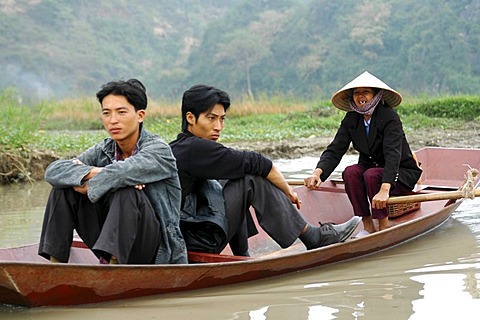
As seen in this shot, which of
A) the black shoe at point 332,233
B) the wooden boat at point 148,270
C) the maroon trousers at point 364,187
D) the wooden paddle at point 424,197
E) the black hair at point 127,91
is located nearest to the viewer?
the wooden boat at point 148,270

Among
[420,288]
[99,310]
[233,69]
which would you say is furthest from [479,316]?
[233,69]

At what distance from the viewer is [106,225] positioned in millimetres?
3615

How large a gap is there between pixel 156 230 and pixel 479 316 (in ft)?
5.19

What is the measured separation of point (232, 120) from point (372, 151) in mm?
10593

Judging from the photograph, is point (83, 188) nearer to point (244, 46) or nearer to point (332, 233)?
point (332, 233)

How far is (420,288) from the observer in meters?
4.11

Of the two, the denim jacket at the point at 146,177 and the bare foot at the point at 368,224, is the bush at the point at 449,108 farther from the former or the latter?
the denim jacket at the point at 146,177

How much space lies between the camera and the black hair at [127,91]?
12.5 ft

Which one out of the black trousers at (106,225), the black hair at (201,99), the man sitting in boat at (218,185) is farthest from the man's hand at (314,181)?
the black trousers at (106,225)

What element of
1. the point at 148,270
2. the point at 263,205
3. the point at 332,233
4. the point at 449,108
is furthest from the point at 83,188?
the point at 449,108

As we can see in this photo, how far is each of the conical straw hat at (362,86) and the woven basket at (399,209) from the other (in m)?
0.82

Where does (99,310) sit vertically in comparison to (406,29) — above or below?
below

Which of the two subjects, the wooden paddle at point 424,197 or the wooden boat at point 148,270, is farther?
the wooden paddle at point 424,197

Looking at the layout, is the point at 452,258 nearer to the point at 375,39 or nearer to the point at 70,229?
the point at 70,229
